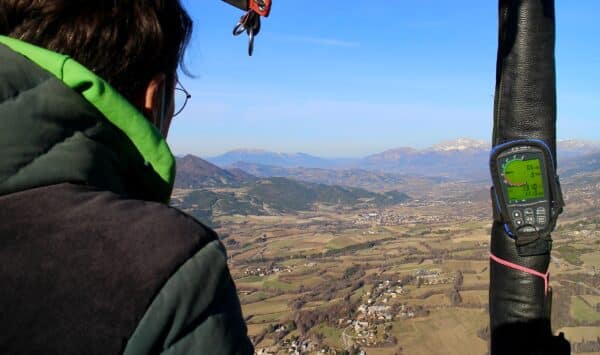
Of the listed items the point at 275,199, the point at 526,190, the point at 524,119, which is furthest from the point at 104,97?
the point at 275,199

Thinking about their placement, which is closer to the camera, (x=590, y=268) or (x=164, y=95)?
(x=164, y=95)

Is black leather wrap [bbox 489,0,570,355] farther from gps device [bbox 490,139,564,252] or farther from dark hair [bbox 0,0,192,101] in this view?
dark hair [bbox 0,0,192,101]

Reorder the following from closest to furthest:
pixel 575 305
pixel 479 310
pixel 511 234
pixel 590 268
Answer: pixel 511 234 → pixel 575 305 → pixel 479 310 → pixel 590 268

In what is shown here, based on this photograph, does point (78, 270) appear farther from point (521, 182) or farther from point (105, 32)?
point (521, 182)

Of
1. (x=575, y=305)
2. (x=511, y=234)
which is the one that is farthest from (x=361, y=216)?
(x=511, y=234)

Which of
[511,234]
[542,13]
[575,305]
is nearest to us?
[542,13]

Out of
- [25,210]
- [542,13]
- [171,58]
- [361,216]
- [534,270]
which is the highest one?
[542,13]

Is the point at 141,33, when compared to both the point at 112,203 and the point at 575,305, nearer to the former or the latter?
the point at 112,203

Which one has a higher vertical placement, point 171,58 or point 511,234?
point 171,58
